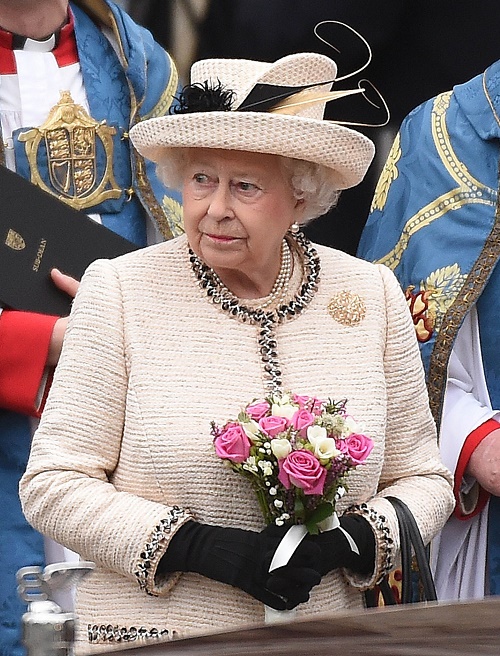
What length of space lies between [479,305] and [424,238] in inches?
9.2

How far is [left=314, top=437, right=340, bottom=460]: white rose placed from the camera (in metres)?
2.49

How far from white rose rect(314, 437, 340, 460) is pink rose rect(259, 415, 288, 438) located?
0.07m

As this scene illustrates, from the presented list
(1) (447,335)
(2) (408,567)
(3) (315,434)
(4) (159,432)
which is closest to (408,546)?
(2) (408,567)

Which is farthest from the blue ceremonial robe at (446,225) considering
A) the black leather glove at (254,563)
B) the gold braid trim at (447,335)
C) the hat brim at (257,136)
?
the black leather glove at (254,563)

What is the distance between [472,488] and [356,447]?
1.16 m

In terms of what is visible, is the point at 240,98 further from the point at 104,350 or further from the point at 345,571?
the point at 345,571

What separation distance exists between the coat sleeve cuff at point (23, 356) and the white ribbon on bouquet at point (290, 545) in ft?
3.13

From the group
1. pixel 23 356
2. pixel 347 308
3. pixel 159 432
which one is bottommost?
pixel 23 356

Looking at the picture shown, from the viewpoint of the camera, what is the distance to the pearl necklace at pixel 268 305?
110 inches

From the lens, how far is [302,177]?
2836 millimetres

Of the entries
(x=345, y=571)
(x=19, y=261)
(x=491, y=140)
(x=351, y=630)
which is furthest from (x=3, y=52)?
(x=351, y=630)

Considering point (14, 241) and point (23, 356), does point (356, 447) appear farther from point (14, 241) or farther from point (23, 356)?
point (14, 241)

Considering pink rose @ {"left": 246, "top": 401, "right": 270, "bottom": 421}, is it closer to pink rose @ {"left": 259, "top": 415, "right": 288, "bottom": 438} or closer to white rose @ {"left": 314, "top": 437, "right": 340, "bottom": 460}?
pink rose @ {"left": 259, "top": 415, "right": 288, "bottom": 438}

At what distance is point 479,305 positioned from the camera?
3738 millimetres
